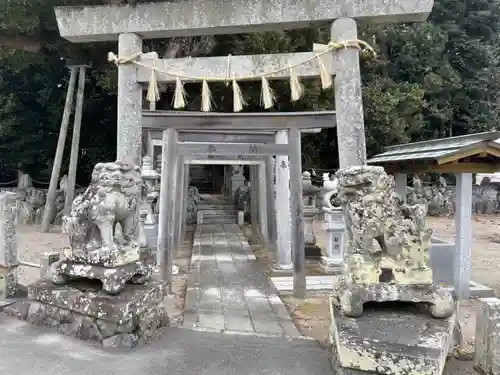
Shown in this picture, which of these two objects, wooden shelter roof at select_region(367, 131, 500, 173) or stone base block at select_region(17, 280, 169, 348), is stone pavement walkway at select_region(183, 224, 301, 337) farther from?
wooden shelter roof at select_region(367, 131, 500, 173)

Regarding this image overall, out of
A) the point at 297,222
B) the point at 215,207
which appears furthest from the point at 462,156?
the point at 215,207

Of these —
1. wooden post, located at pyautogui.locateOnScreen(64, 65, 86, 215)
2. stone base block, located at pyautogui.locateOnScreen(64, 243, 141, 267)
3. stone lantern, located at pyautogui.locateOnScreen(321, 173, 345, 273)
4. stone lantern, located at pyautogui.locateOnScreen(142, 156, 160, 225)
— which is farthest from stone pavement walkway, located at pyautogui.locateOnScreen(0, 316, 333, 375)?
wooden post, located at pyautogui.locateOnScreen(64, 65, 86, 215)

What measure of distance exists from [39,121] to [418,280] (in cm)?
1875

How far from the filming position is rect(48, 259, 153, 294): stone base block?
448 centimetres

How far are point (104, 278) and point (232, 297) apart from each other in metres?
2.77

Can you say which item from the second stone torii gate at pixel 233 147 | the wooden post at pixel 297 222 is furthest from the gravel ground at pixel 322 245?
the second stone torii gate at pixel 233 147

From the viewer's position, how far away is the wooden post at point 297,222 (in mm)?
6953

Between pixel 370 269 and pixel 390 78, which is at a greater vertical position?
pixel 390 78

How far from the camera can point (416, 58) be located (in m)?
→ 22.3

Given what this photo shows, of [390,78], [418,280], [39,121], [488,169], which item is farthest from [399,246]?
[390,78]

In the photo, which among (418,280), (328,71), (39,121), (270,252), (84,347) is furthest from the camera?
(39,121)

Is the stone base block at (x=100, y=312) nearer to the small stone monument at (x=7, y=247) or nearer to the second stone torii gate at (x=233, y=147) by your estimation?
the small stone monument at (x=7, y=247)

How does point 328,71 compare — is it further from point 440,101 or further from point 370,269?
point 440,101

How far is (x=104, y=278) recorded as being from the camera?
4.48 meters
